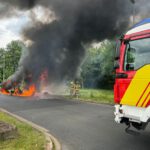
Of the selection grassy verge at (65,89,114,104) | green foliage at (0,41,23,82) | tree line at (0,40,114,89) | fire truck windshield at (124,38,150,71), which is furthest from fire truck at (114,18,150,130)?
green foliage at (0,41,23,82)

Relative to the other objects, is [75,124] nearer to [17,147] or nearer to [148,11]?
[17,147]

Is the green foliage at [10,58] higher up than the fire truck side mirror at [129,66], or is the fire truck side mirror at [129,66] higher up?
the green foliage at [10,58]

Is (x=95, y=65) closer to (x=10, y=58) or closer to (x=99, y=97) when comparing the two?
(x=99, y=97)

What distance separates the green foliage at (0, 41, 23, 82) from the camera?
62938 millimetres

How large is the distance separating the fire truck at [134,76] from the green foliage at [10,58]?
5920 centimetres

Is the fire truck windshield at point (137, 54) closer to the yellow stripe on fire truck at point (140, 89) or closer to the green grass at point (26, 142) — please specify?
the yellow stripe on fire truck at point (140, 89)

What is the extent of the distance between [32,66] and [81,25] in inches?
276

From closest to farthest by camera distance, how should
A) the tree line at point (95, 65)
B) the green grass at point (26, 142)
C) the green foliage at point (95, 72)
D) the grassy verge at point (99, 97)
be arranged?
the green grass at point (26, 142) → the grassy verge at point (99, 97) → the tree line at point (95, 65) → the green foliage at point (95, 72)

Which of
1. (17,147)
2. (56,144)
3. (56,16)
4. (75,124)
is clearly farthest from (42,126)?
(56,16)

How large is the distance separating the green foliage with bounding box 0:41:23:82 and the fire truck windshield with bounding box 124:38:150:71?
5932 centimetres

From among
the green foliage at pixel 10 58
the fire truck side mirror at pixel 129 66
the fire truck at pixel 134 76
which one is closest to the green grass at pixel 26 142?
the fire truck at pixel 134 76

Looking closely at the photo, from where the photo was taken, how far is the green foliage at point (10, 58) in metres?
62.9

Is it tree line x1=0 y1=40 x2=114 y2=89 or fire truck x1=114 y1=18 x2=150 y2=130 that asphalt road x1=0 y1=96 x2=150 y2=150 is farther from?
tree line x1=0 y1=40 x2=114 y2=89

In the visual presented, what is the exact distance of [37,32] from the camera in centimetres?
2412
